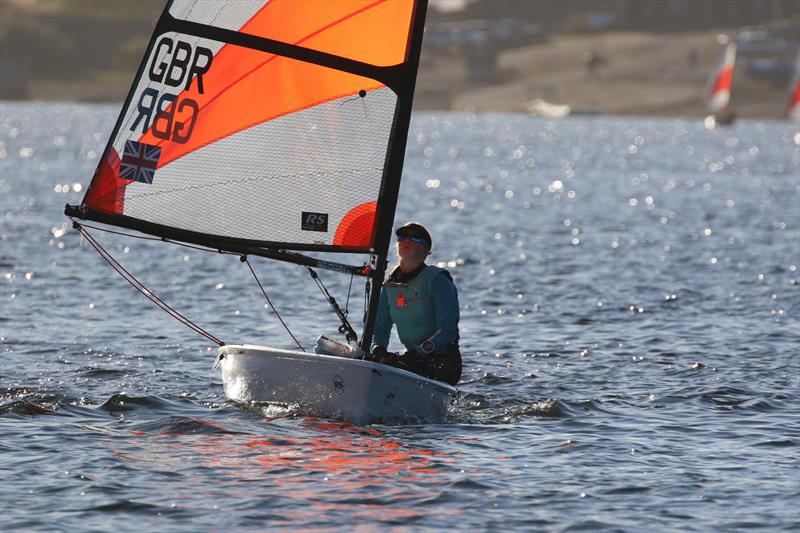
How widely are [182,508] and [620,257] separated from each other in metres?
20.3

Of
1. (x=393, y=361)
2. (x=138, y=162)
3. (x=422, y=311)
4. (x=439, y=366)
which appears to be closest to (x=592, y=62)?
(x=422, y=311)

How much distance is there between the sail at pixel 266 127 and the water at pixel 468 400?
1.94m

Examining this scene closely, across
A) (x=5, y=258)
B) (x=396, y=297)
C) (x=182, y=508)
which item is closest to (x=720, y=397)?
(x=396, y=297)

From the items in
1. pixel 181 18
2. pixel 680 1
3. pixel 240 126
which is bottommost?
pixel 240 126

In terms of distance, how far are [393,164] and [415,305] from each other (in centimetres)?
138

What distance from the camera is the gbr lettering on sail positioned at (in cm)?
1299

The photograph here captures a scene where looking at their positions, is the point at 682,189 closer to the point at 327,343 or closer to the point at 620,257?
the point at 620,257

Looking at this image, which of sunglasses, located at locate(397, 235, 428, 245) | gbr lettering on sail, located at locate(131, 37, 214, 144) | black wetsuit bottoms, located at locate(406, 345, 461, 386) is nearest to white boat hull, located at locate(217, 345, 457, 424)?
black wetsuit bottoms, located at locate(406, 345, 461, 386)

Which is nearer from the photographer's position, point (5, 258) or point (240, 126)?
point (240, 126)

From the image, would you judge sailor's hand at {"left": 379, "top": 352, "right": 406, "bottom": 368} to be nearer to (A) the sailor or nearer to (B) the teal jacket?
(A) the sailor

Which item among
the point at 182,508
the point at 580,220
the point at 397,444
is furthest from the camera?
the point at 580,220

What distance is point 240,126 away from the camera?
43.5ft

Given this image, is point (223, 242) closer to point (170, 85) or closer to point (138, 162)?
point (138, 162)

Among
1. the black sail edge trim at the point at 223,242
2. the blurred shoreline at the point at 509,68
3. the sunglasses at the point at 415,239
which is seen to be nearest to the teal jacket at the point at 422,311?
the sunglasses at the point at 415,239
